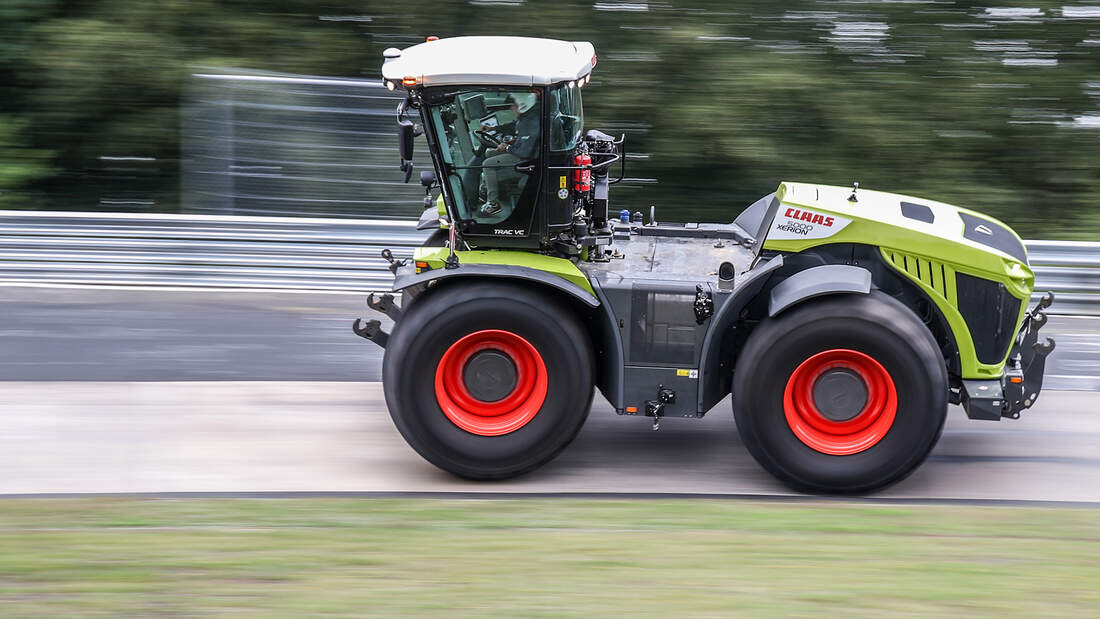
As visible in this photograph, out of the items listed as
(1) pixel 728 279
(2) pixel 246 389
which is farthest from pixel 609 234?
(2) pixel 246 389

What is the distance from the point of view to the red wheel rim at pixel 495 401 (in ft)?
21.7

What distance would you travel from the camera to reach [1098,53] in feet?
44.8

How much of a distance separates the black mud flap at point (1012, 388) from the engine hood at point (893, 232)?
0.44m

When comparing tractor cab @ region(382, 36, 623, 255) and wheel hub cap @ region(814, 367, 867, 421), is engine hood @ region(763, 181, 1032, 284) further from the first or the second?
tractor cab @ region(382, 36, 623, 255)

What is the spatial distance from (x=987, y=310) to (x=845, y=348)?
2.94 feet

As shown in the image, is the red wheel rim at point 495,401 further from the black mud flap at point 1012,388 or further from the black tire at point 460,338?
the black mud flap at point 1012,388

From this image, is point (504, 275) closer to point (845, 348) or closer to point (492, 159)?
point (492, 159)

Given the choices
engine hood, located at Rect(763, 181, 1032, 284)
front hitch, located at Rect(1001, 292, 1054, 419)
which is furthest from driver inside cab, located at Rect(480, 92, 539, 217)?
front hitch, located at Rect(1001, 292, 1054, 419)

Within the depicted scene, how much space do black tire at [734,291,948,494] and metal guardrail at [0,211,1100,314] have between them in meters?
5.12

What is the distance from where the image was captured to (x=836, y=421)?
650 centimetres

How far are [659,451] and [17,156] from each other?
393 inches

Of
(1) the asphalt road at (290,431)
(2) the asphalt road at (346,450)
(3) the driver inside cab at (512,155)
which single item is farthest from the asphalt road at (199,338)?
(3) the driver inside cab at (512,155)

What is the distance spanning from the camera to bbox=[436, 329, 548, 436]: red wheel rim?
6.62 metres

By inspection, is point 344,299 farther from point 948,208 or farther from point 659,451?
point 948,208
